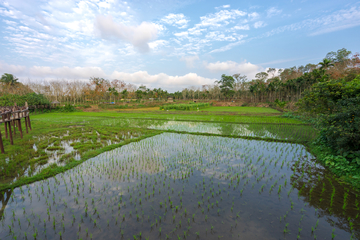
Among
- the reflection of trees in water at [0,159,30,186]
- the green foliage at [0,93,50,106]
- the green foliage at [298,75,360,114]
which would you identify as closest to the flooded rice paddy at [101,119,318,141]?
the green foliage at [298,75,360,114]

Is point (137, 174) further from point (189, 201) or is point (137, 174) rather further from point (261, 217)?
point (261, 217)

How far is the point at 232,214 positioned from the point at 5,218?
497 cm

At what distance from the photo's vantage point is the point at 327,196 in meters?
4.27

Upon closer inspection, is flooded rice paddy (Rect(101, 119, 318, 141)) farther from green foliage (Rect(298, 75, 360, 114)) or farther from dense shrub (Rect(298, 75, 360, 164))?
green foliage (Rect(298, 75, 360, 114))

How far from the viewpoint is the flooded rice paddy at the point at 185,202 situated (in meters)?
3.14

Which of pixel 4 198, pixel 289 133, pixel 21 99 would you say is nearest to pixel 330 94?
pixel 289 133

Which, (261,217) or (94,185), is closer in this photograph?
(261,217)

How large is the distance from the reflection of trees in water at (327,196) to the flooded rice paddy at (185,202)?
0.8 inches

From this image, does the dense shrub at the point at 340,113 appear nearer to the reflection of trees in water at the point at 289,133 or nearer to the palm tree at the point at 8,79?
the reflection of trees in water at the point at 289,133

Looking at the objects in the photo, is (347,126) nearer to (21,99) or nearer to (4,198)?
(4,198)

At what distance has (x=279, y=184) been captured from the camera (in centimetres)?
493

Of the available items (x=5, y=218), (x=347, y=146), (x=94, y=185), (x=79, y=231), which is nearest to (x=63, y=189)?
(x=94, y=185)

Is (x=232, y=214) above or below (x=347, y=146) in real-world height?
below

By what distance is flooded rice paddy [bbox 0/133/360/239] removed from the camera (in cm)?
314
